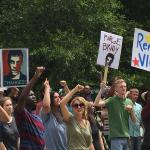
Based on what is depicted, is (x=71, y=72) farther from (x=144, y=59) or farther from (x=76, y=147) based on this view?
(x=76, y=147)

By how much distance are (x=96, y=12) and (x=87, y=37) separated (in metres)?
0.84

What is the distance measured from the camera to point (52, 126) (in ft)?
30.2

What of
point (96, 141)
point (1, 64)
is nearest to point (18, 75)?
point (1, 64)

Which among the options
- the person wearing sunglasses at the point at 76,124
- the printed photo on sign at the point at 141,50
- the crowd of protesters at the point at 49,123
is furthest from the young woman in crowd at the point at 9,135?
the printed photo on sign at the point at 141,50

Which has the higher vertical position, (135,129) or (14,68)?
(14,68)

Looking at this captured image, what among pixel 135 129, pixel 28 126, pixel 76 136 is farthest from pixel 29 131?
pixel 135 129

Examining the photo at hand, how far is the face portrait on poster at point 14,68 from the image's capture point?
35.4 ft

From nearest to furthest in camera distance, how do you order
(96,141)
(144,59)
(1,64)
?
(96,141) → (1,64) → (144,59)

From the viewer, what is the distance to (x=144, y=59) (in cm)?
1256

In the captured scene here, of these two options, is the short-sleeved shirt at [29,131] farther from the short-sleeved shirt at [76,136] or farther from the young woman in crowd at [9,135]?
the short-sleeved shirt at [76,136]

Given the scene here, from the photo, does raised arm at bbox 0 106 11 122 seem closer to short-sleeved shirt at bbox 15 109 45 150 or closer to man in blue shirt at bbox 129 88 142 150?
short-sleeved shirt at bbox 15 109 45 150

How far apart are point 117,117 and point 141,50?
2.14 m

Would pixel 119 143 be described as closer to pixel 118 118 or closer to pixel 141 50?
pixel 118 118

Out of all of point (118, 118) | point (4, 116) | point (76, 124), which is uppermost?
point (4, 116)
